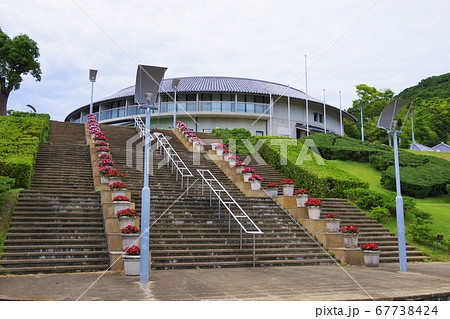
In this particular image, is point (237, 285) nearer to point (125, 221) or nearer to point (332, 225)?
point (125, 221)

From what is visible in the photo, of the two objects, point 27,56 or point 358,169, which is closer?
point 358,169

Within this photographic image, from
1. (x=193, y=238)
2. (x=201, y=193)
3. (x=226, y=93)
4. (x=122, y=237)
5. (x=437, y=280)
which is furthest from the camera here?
→ (x=226, y=93)

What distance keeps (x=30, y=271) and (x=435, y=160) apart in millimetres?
23404

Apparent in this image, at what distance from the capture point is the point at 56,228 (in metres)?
10.9

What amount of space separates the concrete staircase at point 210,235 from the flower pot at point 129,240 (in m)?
0.76

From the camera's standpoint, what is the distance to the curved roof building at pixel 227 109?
1481 inches

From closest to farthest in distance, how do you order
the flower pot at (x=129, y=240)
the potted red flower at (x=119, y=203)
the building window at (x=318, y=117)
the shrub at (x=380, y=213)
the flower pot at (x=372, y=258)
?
the flower pot at (x=129, y=240) → the potted red flower at (x=119, y=203) → the flower pot at (x=372, y=258) → the shrub at (x=380, y=213) → the building window at (x=318, y=117)

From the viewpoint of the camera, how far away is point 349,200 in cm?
1733

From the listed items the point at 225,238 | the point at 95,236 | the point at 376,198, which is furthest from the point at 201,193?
the point at 376,198

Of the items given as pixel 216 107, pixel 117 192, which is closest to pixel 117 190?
pixel 117 192

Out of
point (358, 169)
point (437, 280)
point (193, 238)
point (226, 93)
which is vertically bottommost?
point (437, 280)

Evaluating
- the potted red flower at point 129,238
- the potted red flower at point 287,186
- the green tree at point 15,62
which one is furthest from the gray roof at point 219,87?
the potted red flower at point 129,238

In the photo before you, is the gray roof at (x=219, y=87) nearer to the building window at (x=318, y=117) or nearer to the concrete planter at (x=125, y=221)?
the building window at (x=318, y=117)

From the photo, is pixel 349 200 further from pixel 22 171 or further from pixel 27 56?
pixel 27 56
